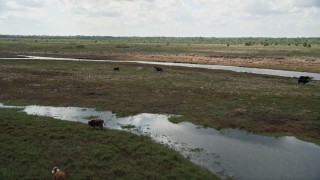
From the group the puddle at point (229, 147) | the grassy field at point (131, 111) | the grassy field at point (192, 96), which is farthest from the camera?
the grassy field at point (192, 96)

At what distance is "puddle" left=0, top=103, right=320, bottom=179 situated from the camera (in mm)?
17422

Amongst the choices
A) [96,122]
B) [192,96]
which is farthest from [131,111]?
[192,96]

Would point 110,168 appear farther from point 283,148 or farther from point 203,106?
point 203,106

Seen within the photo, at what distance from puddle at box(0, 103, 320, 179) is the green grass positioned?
4.86ft

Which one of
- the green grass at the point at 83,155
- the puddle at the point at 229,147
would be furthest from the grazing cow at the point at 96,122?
the puddle at the point at 229,147

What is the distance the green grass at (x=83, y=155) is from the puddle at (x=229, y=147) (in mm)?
1480

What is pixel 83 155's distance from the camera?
59.7ft

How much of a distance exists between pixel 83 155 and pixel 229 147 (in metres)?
8.66

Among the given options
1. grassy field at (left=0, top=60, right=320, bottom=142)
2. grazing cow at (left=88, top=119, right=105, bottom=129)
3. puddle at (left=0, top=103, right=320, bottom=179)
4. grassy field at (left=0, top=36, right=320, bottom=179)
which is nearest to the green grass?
grassy field at (left=0, top=36, right=320, bottom=179)

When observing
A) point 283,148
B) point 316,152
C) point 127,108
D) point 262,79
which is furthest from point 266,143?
point 262,79

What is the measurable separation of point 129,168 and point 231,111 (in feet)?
49.8

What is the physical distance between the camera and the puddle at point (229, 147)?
17422 millimetres

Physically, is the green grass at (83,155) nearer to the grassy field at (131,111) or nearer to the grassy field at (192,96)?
the grassy field at (131,111)

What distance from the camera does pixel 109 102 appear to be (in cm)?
3219
